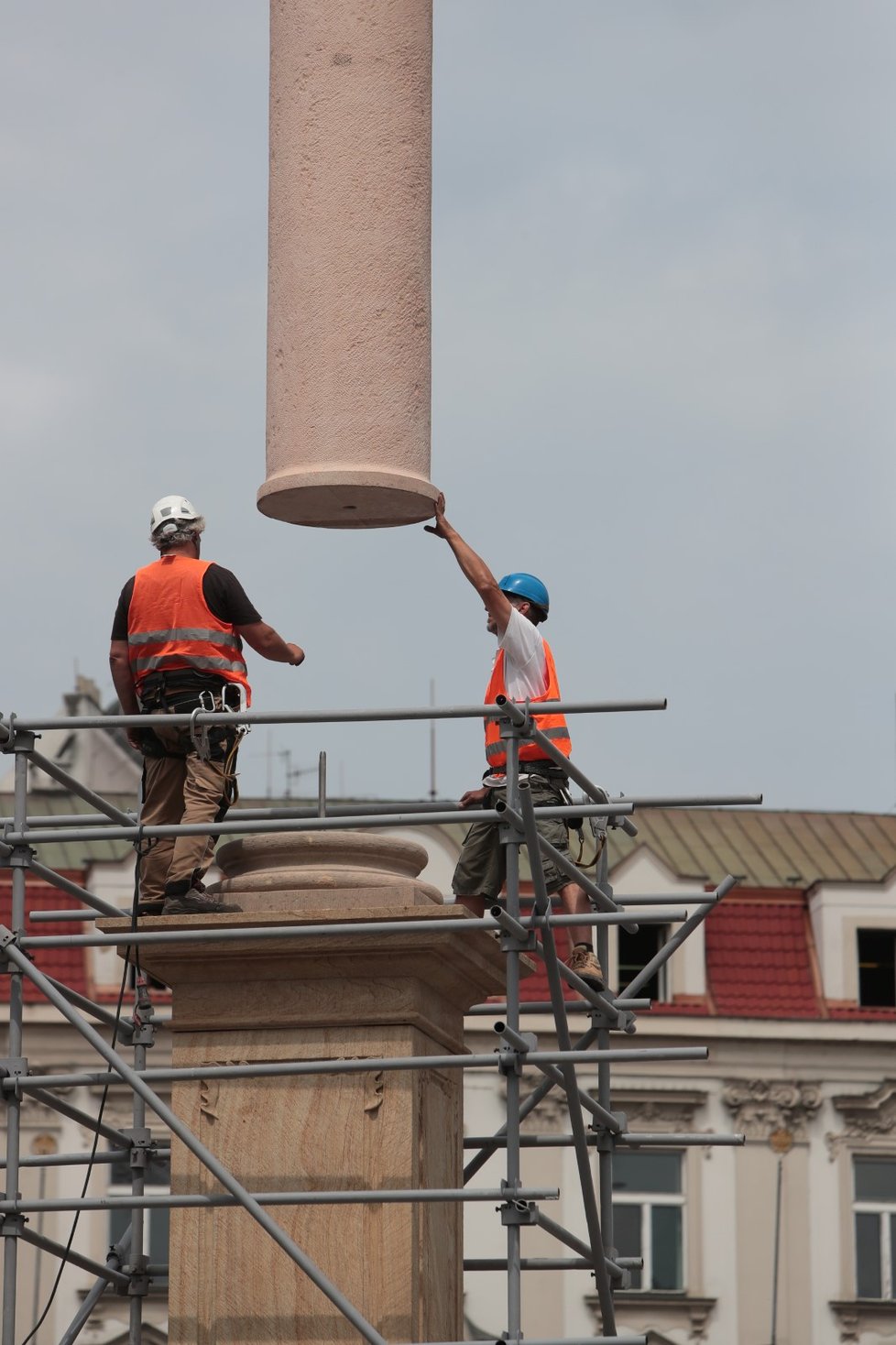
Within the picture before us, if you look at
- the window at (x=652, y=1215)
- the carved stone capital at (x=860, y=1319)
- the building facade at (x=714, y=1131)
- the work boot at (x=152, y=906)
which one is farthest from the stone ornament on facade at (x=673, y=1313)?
the work boot at (x=152, y=906)

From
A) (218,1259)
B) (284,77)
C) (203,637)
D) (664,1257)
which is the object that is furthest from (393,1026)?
(664,1257)

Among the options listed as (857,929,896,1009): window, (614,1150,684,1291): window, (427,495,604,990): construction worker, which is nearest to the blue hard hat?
(427,495,604,990): construction worker

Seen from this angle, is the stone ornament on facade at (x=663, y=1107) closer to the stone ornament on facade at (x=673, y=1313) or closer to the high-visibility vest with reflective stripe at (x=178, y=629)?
the stone ornament on facade at (x=673, y=1313)

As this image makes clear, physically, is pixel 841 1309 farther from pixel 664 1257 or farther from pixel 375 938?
pixel 375 938

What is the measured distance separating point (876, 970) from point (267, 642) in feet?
83.6

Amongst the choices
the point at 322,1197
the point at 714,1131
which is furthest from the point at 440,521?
the point at 714,1131

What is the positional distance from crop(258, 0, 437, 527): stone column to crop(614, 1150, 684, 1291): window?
74.8ft

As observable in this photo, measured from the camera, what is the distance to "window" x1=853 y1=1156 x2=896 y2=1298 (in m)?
34.3

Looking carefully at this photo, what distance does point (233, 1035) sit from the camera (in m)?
11.1

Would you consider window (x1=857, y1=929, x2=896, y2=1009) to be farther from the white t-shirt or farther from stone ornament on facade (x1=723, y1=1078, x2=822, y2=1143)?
the white t-shirt

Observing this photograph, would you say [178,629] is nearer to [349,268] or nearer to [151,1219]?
[349,268]

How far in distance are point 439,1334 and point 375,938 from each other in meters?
1.63

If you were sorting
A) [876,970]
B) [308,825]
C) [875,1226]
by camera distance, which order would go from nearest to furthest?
[308,825], [875,1226], [876,970]

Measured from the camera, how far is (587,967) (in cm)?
1207
